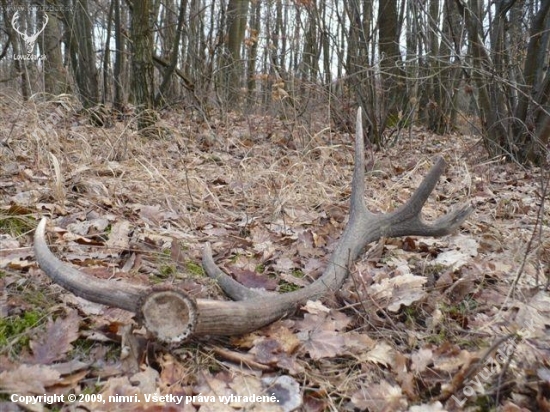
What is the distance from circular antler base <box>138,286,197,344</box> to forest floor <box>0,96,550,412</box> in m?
0.17

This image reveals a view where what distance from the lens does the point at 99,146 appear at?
4.35 meters

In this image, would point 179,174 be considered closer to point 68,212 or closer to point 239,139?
point 68,212

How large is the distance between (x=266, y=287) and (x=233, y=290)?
0.26 m

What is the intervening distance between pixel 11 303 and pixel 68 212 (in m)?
1.20

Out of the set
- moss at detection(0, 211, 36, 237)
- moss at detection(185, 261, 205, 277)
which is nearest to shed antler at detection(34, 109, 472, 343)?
moss at detection(185, 261, 205, 277)

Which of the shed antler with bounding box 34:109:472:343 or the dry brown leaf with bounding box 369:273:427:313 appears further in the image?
the dry brown leaf with bounding box 369:273:427:313

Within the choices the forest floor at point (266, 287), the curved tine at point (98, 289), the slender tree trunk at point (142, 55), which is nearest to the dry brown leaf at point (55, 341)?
the forest floor at point (266, 287)

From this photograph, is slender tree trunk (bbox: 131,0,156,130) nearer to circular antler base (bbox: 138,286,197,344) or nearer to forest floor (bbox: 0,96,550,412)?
forest floor (bbox: 0,96,550,412)

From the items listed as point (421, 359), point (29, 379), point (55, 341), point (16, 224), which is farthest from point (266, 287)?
point (16, 224)

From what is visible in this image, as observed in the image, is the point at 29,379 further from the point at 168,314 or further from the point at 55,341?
the point at 168,314

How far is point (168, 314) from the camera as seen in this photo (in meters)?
1.36

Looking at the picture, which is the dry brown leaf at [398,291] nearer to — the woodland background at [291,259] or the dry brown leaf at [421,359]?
the woodland background at [291,259]

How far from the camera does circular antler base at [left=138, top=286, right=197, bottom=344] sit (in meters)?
1.33

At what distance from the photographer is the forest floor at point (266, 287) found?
142 cm
